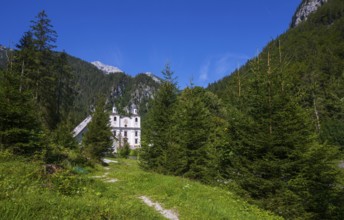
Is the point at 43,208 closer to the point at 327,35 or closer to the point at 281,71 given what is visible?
the point at 281,71

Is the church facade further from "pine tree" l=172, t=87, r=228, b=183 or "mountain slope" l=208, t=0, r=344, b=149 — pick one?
"pine tree" l=172, t=87, r=228, b=183

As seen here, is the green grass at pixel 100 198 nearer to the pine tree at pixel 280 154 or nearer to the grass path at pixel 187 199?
the grass path at pixel 187 199

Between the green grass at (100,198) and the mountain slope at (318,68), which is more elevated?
the mountain slope at (318,68)

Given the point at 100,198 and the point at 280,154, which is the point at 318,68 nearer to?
the point at 280,154

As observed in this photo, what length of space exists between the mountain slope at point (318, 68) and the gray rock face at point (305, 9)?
24739mm

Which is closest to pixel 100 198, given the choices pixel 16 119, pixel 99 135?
pixel 16 119

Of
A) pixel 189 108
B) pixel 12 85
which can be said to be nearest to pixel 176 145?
pixel 189 108

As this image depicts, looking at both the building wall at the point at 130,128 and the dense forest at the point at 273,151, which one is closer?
the dense forest at the point at 273,151

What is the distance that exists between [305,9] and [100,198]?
19893 cm

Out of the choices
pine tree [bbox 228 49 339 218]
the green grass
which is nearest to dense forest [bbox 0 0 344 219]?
pine tree [bbox 228 49 339 218]

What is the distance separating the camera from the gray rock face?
161 metres

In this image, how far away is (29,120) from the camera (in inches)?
512

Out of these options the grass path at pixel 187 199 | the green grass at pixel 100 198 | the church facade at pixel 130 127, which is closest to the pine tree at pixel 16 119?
the green grass at pixel 100 198

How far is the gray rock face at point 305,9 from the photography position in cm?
16135
